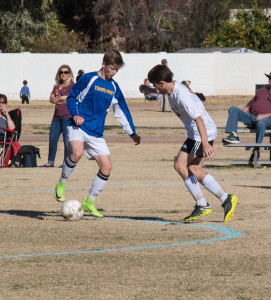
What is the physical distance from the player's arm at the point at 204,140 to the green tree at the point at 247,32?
5985cm

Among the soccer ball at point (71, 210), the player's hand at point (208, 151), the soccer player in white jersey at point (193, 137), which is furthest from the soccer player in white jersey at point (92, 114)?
the player's hand at point (208, 151)

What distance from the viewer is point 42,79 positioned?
5797 centimetres

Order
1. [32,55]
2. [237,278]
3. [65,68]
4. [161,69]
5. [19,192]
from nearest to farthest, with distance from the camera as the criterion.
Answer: [237,278]
[161,69]
[19,192]
[65,68]
[32,55]

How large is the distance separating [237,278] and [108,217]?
3801mm

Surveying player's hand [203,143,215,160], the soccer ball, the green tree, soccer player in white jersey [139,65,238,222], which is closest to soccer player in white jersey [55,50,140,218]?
the soccer ball

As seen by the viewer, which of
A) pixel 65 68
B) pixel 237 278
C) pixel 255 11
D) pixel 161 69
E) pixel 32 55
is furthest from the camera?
pixel 255 11

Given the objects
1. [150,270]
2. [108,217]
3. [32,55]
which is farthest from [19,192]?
[32,55]

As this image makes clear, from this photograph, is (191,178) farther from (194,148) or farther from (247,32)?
(247,32)

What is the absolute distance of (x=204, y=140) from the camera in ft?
31.7

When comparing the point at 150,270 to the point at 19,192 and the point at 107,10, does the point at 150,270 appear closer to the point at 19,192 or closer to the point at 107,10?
the point at 19,192

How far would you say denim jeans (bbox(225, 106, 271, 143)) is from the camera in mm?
16734

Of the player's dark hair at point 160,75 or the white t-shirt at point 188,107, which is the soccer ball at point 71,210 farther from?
the player's dark hair at point 160,75

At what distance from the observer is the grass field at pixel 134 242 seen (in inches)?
266

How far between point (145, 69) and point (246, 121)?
140 ft
